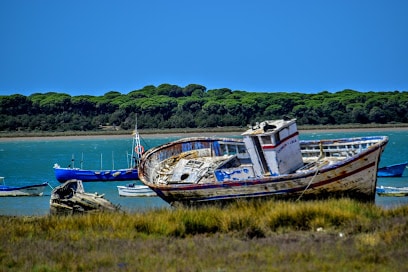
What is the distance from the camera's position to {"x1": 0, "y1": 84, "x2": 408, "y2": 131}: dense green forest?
4614 inches

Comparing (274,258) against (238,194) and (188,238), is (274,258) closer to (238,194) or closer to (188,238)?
(188,238)

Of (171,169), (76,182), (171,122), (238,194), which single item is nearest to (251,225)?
(238,194)

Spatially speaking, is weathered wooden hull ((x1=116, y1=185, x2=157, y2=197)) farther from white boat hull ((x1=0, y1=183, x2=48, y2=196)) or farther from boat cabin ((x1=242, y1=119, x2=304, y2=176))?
boat cabin ((x1=242, y1=119, x2=304, y2=176))

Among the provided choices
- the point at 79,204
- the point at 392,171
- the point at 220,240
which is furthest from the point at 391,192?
the point at 220,240

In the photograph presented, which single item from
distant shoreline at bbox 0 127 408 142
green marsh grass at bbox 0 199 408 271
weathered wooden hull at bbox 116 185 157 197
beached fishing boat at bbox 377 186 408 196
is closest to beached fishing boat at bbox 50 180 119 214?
green marsh grass at bbox 0 199 408 271

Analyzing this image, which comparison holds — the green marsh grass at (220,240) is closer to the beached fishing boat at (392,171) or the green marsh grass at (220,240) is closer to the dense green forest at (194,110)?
the beached fishing boat at (392,171)

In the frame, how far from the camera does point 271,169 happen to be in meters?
20.9

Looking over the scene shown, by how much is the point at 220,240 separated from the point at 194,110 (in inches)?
4580

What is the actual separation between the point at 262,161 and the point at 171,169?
198 inches

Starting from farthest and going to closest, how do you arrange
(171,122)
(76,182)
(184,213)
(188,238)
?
(171,122) → (76,182) → (184,213) → (188,238)

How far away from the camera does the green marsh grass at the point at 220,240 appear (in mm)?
10883

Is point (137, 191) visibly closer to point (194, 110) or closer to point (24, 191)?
point (24, 191)

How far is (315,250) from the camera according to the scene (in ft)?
37.6

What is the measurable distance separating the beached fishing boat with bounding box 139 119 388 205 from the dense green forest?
290 ft
